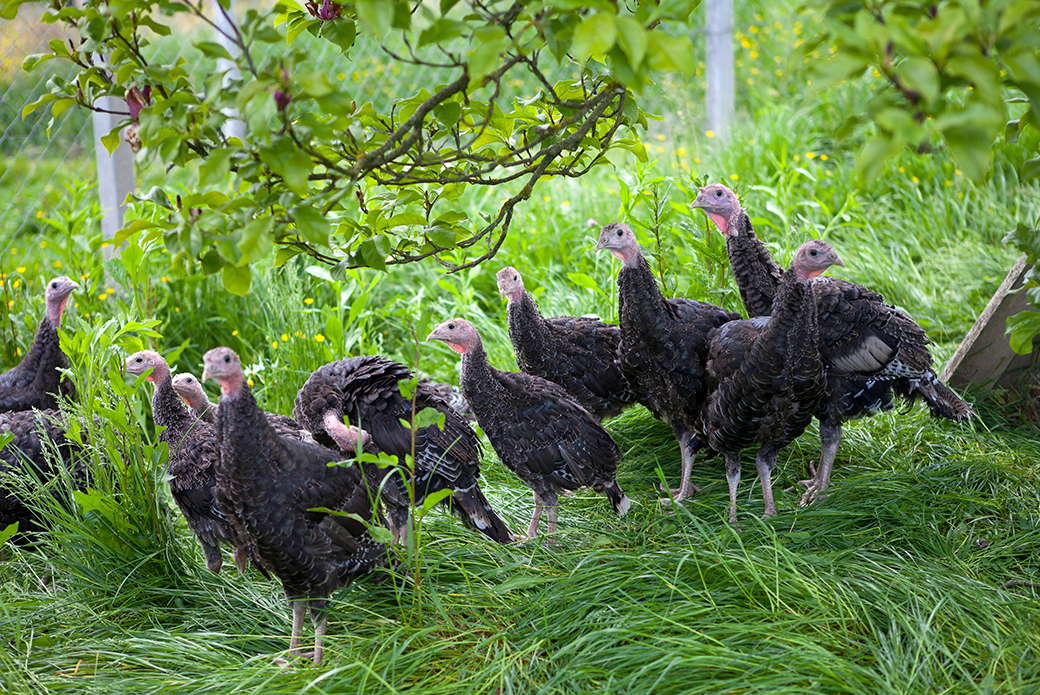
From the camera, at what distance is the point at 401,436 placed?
3.41 m

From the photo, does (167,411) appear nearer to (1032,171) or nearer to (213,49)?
(213,49)

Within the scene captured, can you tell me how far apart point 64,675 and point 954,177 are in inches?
246

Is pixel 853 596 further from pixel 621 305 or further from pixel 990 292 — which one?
pixel 990 292

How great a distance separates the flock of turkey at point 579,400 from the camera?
125 inches

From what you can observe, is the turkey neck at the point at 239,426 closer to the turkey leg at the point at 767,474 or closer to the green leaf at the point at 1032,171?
the turkey leg at the point at 767,474

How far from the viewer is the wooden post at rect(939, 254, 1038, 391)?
4031 mm

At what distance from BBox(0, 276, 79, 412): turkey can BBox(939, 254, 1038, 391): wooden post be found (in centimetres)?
435

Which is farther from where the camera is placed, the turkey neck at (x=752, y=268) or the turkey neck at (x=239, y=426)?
the turkey neck at (x=752, y=268)

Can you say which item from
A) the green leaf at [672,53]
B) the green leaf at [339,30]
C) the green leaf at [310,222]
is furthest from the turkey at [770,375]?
the green leaf at [310,222]

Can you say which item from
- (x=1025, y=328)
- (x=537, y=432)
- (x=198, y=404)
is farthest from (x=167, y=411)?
(x=1025, y=328)

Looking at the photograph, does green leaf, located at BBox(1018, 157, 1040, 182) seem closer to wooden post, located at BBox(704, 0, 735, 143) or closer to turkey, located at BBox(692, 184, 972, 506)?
turkey, located at BBox(692, 184, 972, 506)

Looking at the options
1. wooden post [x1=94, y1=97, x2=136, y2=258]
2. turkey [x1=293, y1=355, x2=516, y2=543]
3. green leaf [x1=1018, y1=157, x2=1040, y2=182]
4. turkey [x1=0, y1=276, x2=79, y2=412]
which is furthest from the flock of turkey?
wooden post [x1=94, y1=97, x2=136, y2=258]

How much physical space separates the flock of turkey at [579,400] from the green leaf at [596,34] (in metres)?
1.73

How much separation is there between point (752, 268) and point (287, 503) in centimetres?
229
